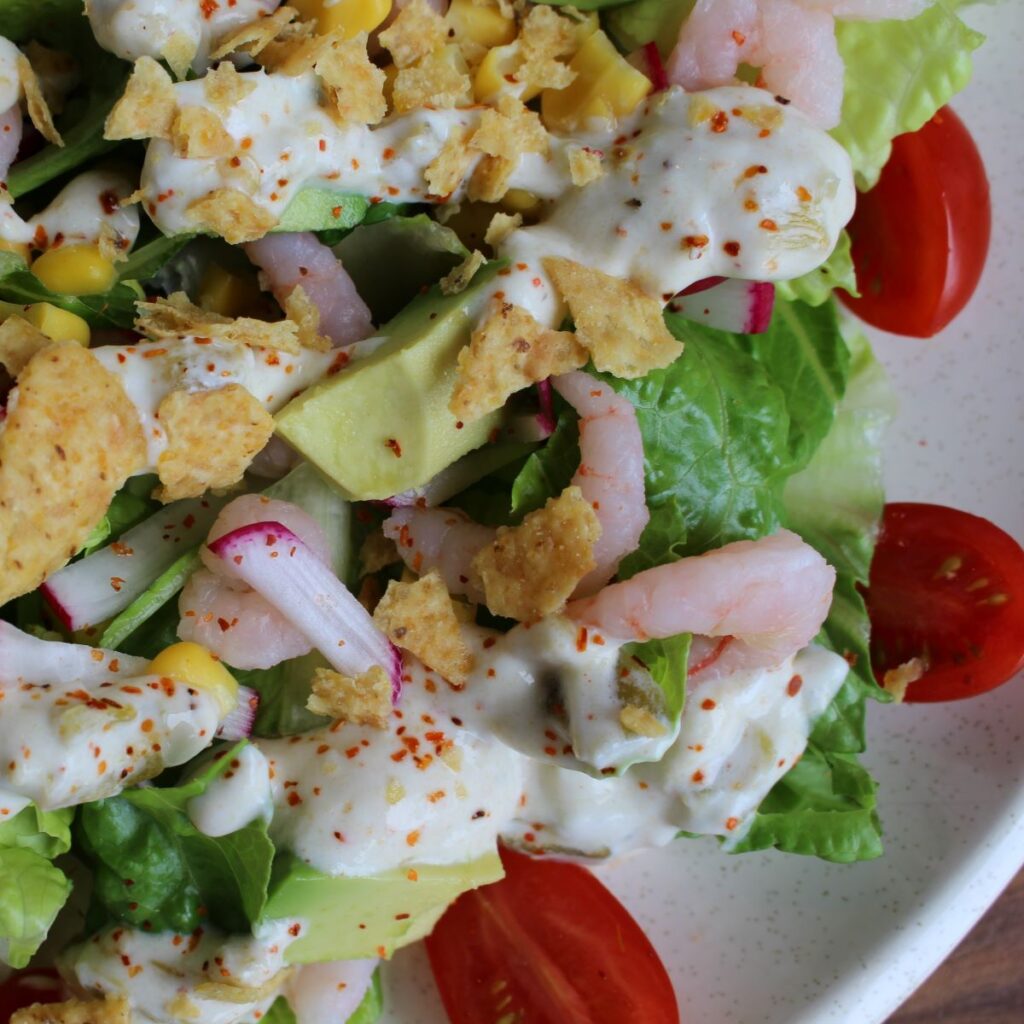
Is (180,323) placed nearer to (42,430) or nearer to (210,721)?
(42,430)

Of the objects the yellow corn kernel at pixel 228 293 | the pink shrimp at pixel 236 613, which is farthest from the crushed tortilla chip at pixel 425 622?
the yellow corn kernel at pixel 228 293

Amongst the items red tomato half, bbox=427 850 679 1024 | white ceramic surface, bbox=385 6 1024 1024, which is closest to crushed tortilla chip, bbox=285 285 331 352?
red tomato half, bbox=427 850 679 1024

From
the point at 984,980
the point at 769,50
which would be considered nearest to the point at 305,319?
the point at 769,50

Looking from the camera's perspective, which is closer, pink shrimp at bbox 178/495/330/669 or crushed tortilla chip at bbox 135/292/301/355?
crushed tortilla chip at bbox 135/292/301/355

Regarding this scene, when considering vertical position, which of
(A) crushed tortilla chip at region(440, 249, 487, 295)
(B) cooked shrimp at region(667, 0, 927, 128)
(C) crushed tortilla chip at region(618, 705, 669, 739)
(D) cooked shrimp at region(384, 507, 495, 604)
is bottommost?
(C) crushed tortilla chip at region(618, 705, 669, 739)

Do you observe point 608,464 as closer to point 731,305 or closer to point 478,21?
point 731,305

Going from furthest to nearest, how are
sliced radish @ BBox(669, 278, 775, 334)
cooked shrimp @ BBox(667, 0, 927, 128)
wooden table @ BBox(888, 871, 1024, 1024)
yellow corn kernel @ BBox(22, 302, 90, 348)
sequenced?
wooden table @ BBox(888, 871, 1024, 1024), sliced radish @ BBox(669, 278, 775, 334), cooked shrimp @ BBox(667, 0, 927, 128), yellow corn kernel @ BBox(22, 302, 90, 348)

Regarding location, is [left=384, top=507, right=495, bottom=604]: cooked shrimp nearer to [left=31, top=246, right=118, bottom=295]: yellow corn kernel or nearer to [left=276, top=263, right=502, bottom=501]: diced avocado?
[left=276, top=263, right=502, bottom=501]: diced avocado
